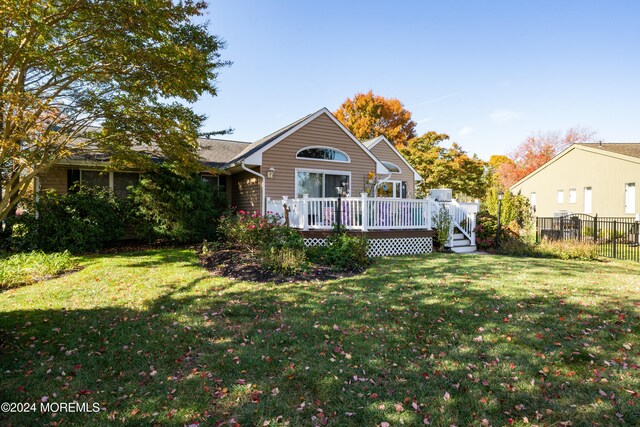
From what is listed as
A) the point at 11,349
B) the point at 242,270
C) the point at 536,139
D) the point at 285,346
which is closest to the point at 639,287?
the point at 285,346

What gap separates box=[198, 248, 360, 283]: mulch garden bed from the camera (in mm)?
6656

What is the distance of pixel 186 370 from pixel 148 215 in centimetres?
943

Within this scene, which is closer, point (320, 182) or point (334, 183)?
point (320, 182)

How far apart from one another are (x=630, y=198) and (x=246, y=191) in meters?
20.1

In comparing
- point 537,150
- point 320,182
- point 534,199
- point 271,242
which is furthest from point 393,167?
point 537,150

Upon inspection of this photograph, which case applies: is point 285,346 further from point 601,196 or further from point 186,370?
point 601,196

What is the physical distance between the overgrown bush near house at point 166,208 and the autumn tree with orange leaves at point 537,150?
30.1 metres

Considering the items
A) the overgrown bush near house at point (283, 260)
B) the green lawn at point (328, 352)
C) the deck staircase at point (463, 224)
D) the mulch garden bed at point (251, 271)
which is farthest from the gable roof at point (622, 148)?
the overgrown bush near house at point (283, 260)

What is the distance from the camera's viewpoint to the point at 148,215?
11.4 metres

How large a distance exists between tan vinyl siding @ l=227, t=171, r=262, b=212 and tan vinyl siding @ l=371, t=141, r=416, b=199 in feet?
27.1

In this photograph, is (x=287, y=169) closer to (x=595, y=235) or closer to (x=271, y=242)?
(x=271, y=242)

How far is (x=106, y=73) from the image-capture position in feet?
23.0

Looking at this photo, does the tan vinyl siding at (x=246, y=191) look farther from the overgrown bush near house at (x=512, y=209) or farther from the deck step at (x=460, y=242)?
the overgrown bush near house at (x=512, y=209)

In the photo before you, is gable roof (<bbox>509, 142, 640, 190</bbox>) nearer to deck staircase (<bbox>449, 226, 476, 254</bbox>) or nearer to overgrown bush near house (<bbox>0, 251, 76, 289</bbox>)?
deck staircase (<bbox>449, 226, 476, 254</bbox>)
